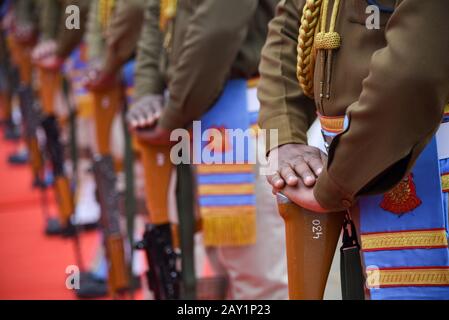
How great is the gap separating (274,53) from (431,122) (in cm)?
57

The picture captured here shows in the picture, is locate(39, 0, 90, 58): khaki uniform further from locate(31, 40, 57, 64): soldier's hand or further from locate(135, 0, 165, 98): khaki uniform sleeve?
locate(135, 0, 165, 98): khaki uniform sleeve

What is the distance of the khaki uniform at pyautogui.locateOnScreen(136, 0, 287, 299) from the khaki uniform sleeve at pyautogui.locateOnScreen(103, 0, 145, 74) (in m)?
0.58

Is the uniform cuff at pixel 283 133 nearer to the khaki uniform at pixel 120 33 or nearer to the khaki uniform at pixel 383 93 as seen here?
the khaki uniform at pixel 383 93

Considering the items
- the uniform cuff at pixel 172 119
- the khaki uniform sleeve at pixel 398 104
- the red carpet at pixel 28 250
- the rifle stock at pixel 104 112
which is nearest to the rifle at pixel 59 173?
the red carpet at pixel 28 250

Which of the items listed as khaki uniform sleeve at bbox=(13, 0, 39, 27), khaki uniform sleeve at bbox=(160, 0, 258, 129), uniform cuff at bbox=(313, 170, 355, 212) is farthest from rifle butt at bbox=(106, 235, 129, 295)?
khaki uniform sleeve at bbox=(13, 0, 39, 27)

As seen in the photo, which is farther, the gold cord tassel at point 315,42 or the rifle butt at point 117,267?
the rifle butt at point 117,267

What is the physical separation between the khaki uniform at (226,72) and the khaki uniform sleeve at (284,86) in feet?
1.82

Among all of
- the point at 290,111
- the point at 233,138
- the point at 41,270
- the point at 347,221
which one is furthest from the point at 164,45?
the point at 41,270

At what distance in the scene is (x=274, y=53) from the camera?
1.98m

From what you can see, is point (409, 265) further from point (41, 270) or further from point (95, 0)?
point (41, 270)

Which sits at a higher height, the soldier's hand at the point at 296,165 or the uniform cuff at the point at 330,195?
the soldier's hand at the point at 296,165

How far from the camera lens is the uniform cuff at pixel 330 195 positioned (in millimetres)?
1616

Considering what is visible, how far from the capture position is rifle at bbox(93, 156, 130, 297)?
11.6 ft

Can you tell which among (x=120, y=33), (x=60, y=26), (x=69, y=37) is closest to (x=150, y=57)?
(x=120, y=33)
